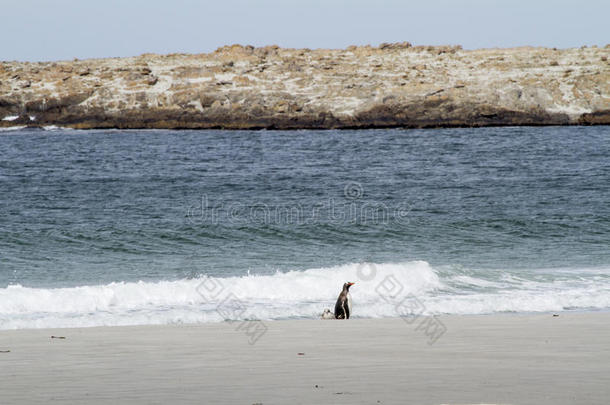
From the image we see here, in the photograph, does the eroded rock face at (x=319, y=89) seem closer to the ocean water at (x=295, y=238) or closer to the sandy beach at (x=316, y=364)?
the ocean water at (x=295, y=238)

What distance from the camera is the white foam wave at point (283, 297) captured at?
13.5 metres

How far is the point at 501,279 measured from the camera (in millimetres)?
17125

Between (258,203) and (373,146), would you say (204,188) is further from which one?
(373,146)

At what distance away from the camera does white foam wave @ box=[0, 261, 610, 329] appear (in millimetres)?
13508

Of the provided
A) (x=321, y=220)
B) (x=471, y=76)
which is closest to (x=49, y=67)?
(x=471, y=76)

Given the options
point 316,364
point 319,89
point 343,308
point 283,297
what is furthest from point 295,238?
point 319,89

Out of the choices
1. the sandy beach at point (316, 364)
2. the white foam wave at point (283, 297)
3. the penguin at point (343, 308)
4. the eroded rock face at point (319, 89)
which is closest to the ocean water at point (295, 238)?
the white foam wave at point (283, 297)

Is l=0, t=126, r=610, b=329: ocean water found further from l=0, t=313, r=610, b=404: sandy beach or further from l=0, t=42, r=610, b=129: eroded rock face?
l=0, t=42, r=610, b=129: eroded rock face

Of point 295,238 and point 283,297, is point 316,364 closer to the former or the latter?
point 283,297

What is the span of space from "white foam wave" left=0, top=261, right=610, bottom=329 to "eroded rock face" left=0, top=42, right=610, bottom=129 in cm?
8420

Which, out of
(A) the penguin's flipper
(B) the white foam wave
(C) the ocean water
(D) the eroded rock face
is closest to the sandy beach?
(A) the penguin's flipper

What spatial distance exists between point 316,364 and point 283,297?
23.2ft

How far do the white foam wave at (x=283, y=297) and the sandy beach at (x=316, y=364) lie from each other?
5.17 feet

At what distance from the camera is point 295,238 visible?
78.5ft
